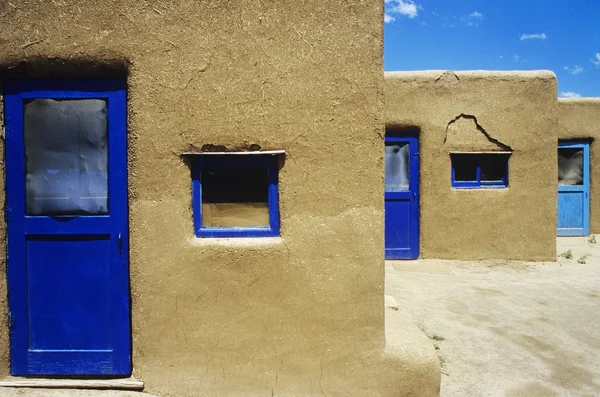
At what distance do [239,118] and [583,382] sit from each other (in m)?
3.08

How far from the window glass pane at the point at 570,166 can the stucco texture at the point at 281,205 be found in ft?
28.9

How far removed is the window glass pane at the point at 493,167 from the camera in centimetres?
633

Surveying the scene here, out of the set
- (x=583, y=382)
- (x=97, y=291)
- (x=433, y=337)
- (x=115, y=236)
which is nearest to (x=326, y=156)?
(x=115, y=236)

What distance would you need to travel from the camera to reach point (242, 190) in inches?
96.1

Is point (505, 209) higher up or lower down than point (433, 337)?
higher up

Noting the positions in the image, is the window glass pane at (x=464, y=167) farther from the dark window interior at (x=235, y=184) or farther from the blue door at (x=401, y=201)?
the dark window interior at (x=235, y=184)

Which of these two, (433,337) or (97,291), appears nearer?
(97,291)

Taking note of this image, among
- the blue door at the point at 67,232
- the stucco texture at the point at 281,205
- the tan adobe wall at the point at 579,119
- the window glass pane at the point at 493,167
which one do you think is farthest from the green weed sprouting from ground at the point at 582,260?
the blue door at the point at 67,232

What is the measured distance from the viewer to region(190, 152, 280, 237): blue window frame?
2.41 meters

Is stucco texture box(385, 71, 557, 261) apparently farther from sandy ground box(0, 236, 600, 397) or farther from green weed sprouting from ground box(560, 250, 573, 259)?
green weed sprouting from ground box(560, 250, 573, 259)

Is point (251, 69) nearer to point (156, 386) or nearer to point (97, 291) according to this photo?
point (97, 291)

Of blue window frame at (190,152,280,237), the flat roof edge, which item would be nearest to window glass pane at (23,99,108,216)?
blue window frame at (190,152,280,237)

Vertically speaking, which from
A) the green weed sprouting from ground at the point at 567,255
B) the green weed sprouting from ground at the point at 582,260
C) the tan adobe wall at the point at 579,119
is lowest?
the green weed sprouting from ground at the point at 582,260

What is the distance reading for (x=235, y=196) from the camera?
2449 millimetres
